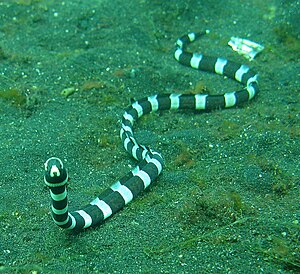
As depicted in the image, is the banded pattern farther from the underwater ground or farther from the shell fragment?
the shell fragment

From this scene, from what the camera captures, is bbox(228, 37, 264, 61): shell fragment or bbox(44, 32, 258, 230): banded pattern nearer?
bbox(44, 32, 258, 230): banded pattern

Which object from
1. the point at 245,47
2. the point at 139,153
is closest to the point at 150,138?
the point at 139,153

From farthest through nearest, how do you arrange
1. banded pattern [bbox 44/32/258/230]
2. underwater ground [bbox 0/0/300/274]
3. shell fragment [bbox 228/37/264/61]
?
1. shell fragment [bbox 228/37/264/61]
2. underwater ground [bbox 0/0/300/274]
3. banded pattern [bbox 44/32/258/230]

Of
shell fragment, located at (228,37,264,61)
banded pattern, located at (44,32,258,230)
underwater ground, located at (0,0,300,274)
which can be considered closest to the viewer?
banded pattern, located at (44,32,258,230)

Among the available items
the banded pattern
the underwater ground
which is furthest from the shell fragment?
the banded pattern

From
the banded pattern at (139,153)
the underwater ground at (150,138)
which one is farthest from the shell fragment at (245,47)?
the banded pattern at (139,153)
